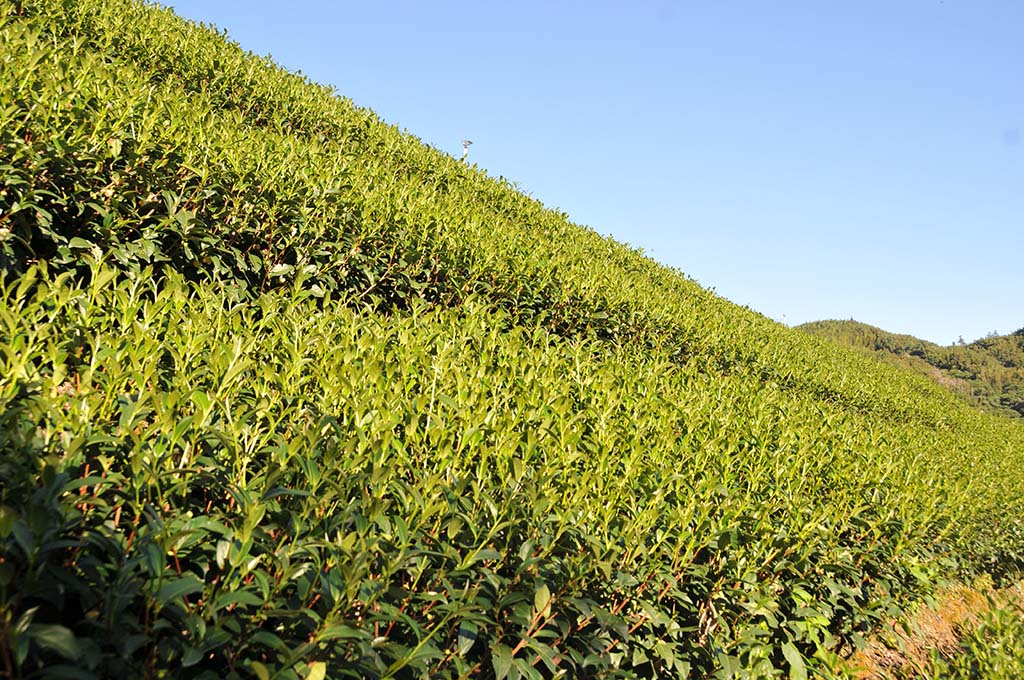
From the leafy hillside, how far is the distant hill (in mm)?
32929

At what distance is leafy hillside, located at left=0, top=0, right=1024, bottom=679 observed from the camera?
5.23 feet

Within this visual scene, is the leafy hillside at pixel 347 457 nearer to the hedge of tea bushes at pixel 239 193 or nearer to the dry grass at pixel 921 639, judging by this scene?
the hedge of tea bushes at pixel 239 193

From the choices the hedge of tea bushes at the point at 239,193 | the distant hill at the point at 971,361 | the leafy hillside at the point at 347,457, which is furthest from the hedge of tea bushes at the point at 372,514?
the distant hill at the point at 971,361

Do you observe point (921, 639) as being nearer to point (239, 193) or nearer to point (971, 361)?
point (239, 193)

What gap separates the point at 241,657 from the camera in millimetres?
1647

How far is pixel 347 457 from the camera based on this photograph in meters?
2.14

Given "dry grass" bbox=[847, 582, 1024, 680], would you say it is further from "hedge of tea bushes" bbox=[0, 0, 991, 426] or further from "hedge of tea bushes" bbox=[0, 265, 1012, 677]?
"hedge of tea bushes" bbox=[0, 0, 991, 426]

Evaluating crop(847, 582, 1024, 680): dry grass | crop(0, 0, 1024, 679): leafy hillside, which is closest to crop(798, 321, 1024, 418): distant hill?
crop(847, 582, 1024, 680): dry grass

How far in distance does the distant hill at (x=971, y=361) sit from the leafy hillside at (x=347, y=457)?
3293cm

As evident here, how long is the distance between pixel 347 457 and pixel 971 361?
166 ft

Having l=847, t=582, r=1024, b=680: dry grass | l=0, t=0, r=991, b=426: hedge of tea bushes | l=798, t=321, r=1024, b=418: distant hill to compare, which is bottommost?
l=847, t=582, r=1024, b=680: dry grass

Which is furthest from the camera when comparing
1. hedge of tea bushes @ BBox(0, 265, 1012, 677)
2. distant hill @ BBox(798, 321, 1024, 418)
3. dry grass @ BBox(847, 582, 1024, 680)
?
distant hill @ BBox(798, 321, 1024, 418)

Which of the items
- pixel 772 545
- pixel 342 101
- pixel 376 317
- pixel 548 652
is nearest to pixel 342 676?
pixel 548 652

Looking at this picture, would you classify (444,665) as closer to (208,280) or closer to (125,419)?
(125,419)
